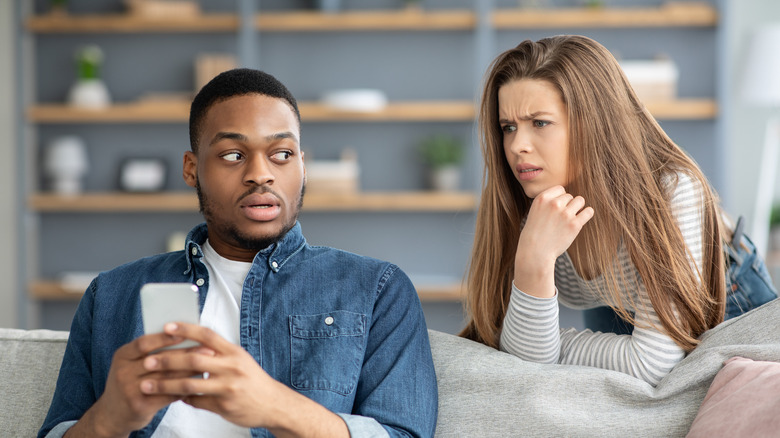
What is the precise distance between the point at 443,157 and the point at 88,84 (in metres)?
1.90

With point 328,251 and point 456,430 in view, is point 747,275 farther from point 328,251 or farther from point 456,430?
point 328,251

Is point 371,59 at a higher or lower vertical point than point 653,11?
lower

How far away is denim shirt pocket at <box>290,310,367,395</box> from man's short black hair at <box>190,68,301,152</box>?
1.22 feet

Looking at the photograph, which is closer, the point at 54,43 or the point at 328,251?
the point at 328,251

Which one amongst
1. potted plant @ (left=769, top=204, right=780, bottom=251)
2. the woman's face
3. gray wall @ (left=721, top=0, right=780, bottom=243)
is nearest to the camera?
the woman's face

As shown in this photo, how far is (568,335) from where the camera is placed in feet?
4.77

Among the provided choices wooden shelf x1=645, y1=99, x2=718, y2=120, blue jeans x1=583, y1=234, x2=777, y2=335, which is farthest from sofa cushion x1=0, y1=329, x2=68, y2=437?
wooden shelf x1=645, y1=99, x2=718, y2=120

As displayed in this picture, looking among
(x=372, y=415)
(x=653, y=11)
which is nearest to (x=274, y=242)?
(x=372, y=415)

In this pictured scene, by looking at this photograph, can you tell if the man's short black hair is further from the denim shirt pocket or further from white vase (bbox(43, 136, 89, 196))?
white vase (bbox(43, 136, 89, 196))

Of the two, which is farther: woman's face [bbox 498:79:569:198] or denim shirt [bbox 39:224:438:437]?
woman's face [bbox 498:79:569:198]

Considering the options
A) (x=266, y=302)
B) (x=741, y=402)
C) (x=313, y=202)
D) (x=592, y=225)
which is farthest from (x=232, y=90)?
(x=313, y=202)

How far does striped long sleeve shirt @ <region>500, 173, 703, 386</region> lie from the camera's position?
51.6 inches

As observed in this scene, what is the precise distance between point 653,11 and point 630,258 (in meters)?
2.83

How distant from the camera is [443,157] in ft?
12.8
